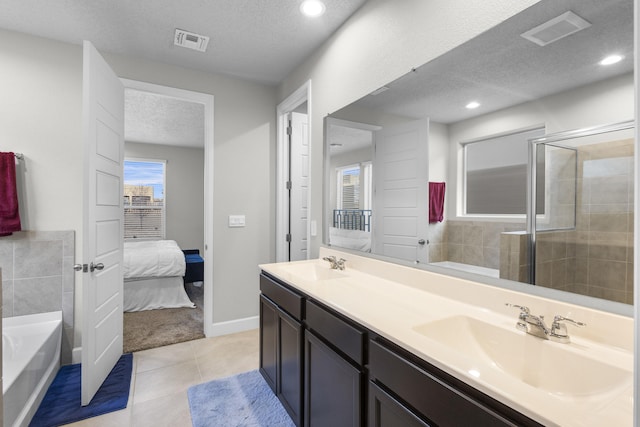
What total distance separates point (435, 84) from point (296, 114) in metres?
2.00

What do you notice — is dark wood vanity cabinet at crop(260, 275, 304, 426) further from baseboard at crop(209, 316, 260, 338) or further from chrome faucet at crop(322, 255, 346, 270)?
baseboard at crop(209, 316, 260, 338)

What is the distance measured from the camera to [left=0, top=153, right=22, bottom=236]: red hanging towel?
87.0 inches

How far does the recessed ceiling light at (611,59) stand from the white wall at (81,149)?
109 inches

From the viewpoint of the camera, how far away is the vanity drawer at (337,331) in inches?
45.7

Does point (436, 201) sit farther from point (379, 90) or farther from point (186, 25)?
point (186, 25)

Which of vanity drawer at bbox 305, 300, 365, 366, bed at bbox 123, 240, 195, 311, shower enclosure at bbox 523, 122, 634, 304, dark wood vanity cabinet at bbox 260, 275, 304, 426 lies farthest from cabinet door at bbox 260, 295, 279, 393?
bed at bbox 123, 240, 195, 311

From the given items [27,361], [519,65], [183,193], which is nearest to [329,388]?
[519,65]

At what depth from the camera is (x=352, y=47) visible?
2107mm

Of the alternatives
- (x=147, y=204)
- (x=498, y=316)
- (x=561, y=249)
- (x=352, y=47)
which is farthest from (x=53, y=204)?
(x=147, y=204)

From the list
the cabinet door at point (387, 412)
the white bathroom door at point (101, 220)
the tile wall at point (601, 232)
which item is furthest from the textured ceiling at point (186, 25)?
the cabinet door at point (387, 412)

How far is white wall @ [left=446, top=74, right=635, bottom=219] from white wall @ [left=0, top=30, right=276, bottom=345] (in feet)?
7.36

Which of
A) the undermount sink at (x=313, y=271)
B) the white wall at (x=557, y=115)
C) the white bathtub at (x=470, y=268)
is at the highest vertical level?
the white wall at (x=557, y=115)

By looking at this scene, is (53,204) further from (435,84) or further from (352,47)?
(435,84)

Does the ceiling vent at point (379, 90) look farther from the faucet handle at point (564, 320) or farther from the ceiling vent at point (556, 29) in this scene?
the faucet handle at point (564, 320)
